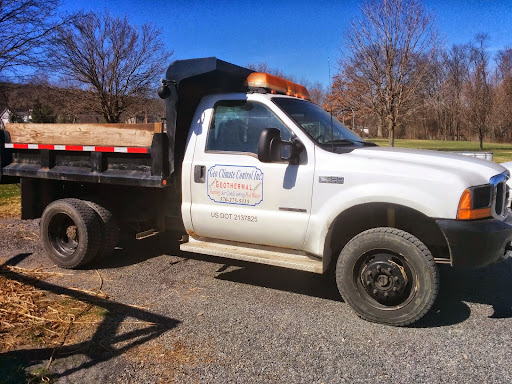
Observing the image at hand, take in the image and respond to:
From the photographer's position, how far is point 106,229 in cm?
551

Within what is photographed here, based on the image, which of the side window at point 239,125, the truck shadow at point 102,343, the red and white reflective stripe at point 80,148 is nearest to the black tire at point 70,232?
the red and white reflective stripe at point 80,148

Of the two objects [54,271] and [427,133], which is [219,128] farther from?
[427,133]

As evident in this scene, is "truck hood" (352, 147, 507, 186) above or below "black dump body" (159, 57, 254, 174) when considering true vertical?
below

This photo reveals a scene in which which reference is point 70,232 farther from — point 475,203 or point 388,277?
point 475,203

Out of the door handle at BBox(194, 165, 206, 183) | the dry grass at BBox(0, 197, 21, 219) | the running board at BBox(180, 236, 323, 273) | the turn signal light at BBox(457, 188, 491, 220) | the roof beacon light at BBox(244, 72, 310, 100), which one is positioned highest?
the roof beacon light at BBox(244, 72, 310, 100)

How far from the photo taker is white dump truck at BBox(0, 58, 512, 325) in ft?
12.5

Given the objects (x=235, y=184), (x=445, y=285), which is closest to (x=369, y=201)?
(x=235, y=184)

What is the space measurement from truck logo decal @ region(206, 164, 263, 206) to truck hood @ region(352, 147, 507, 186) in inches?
38.8

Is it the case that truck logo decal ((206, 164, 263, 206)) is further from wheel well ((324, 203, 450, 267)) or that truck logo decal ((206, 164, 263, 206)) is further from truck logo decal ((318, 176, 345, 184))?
wheel well ((324, 203, 450, 267))

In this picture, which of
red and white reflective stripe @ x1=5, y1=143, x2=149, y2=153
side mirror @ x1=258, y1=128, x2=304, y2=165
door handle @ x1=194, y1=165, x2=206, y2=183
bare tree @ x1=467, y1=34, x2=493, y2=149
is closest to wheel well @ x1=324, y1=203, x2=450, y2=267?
side mirror @ x1=258, y1=128, x2=304, y2=165

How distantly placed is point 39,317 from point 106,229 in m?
1.66

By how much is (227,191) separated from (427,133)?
59163mm

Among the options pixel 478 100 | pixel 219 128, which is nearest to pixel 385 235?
pixel 219 128

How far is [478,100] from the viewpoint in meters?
33.0
